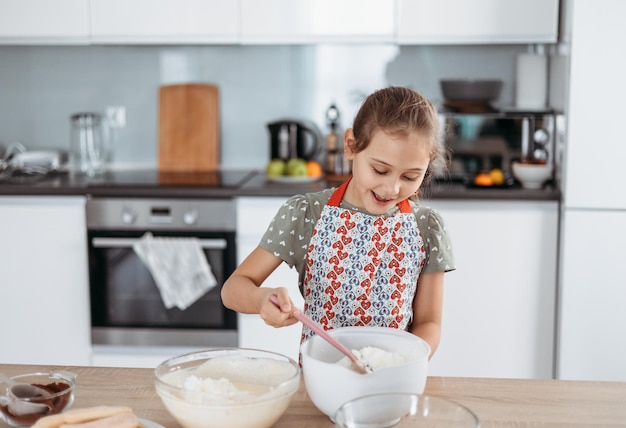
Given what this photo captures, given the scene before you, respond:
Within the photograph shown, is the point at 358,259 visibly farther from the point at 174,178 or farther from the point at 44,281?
the point at 44,281

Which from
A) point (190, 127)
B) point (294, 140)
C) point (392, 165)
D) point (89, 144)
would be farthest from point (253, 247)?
point (392, 165)

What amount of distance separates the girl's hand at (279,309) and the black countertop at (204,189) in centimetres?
164

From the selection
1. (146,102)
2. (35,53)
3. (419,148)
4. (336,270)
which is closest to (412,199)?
(336,270)

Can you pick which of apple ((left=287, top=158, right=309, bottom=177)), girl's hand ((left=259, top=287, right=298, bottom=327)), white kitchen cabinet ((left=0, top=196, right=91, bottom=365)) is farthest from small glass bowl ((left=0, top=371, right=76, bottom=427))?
apple ((left=287, top=158, right=309, bottom=177))

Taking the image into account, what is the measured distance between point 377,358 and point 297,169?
6.49ft

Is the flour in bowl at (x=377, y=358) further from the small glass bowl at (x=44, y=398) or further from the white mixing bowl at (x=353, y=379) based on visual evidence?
the small glass bowl at (x=44, y=398)

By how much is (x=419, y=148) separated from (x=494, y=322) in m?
1.65

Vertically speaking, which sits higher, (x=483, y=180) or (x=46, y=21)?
(x=46, y=21)

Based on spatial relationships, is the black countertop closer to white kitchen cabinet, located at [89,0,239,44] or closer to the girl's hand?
white kitchen cabinet, located at [89,0,239,44]

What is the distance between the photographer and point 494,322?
2.97 meters

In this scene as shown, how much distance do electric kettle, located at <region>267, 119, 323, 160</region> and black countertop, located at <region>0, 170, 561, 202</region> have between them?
22 centimetres

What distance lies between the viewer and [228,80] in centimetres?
354

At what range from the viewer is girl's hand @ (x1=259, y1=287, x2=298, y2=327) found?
49.9 inches

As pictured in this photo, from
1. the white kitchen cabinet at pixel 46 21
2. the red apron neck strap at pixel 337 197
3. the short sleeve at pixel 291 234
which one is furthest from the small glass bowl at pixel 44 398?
the white kitchen cabinet at pixel 46 21
